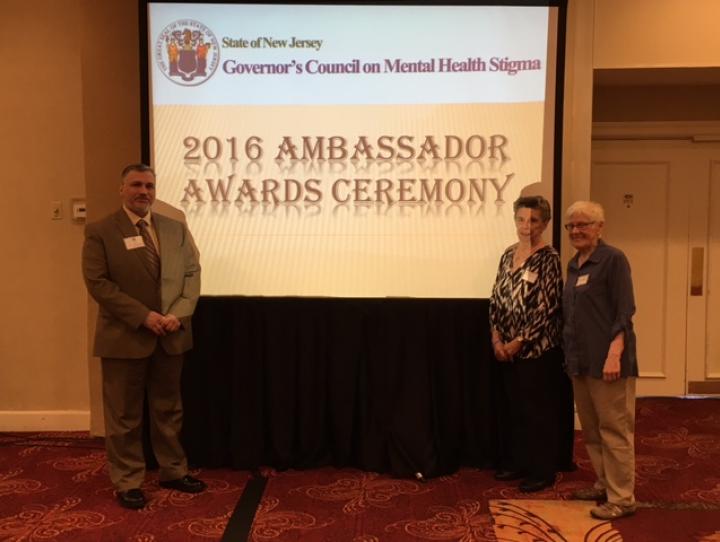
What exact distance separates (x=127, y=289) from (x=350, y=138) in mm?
1366

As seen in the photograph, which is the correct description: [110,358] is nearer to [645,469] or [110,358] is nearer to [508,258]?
[508,258]

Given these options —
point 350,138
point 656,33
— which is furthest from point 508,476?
point 656,33

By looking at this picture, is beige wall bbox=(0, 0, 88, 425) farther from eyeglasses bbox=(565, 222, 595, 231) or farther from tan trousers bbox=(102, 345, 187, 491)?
eyeglasses bbox=(565, 222, 595, 231)

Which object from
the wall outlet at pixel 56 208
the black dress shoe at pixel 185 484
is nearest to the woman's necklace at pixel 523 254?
the black dress shoe at pixel 185 484

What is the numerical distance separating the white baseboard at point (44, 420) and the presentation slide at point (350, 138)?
149cm

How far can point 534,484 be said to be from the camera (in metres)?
3.06

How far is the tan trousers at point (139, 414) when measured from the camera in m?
2.86

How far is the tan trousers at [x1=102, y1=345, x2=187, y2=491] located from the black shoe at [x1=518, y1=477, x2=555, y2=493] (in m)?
1.66

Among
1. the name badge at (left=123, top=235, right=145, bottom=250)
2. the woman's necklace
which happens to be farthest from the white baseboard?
the woman's necklace

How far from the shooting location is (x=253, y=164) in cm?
333

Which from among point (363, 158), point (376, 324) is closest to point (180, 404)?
point (376, 324)

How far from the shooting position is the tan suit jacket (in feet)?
9.11

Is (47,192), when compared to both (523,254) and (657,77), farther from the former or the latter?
(657,77)

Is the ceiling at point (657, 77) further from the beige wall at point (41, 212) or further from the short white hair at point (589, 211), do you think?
→ the beige wall at point (41, 212)
